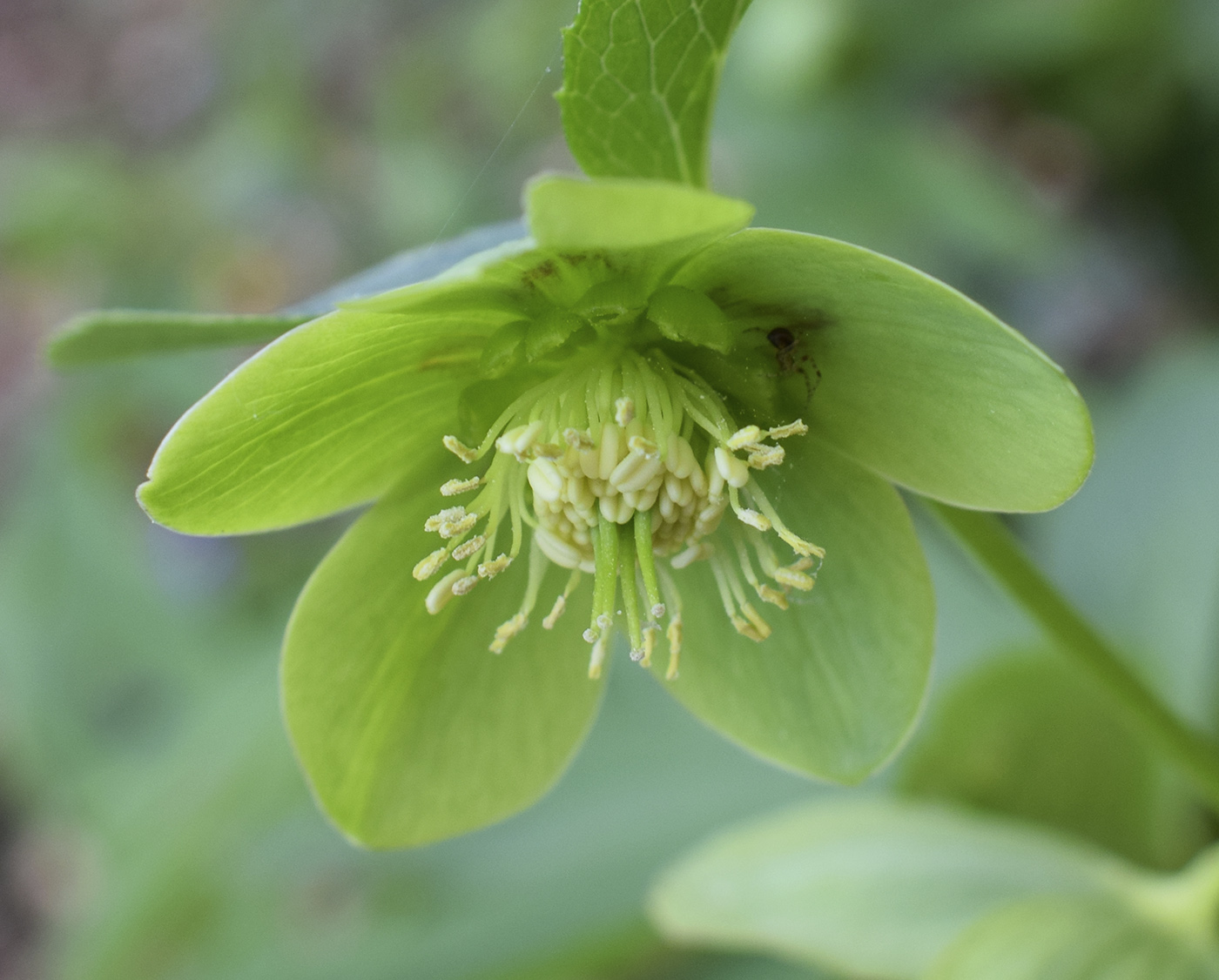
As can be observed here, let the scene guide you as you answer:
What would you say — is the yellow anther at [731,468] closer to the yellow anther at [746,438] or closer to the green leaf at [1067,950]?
the yellow anther at [746,438]

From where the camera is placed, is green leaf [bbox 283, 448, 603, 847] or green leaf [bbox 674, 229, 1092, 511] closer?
green leaf [bbox 674, 229, 1092, 511]

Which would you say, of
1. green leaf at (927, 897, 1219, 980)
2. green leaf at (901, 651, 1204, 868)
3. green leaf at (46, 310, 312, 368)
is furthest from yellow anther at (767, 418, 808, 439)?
green leaf at (901, 651, 1204, 868)

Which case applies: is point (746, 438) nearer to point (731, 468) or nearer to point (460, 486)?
point (731, 468)

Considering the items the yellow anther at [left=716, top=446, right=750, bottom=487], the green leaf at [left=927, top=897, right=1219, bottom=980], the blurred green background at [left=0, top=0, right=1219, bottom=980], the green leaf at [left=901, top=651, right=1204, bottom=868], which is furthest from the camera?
the blurred green background at [left=0, top=0, right=1219, bottom=980]

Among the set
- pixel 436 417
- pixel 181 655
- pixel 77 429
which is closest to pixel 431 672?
pixel 436 417

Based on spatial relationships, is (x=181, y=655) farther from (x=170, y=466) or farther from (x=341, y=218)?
(x=170, y=466)

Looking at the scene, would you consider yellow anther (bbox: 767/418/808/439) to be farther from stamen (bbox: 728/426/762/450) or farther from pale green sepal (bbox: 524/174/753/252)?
pale green sepal (bbox: 524/174/753/252)

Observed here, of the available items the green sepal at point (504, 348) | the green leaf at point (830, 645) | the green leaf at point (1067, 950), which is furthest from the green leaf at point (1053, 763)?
the green sepal at point (504, 348)

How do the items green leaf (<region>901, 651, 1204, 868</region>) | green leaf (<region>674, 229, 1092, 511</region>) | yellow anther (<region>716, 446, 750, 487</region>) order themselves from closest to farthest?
green leaf (<region>674, 229, 1092, 511</region>)
yellow anther (<region>716, 446, 750, 487</region>)
green leaf (<region>901, 651, 1204, 868</region>)
